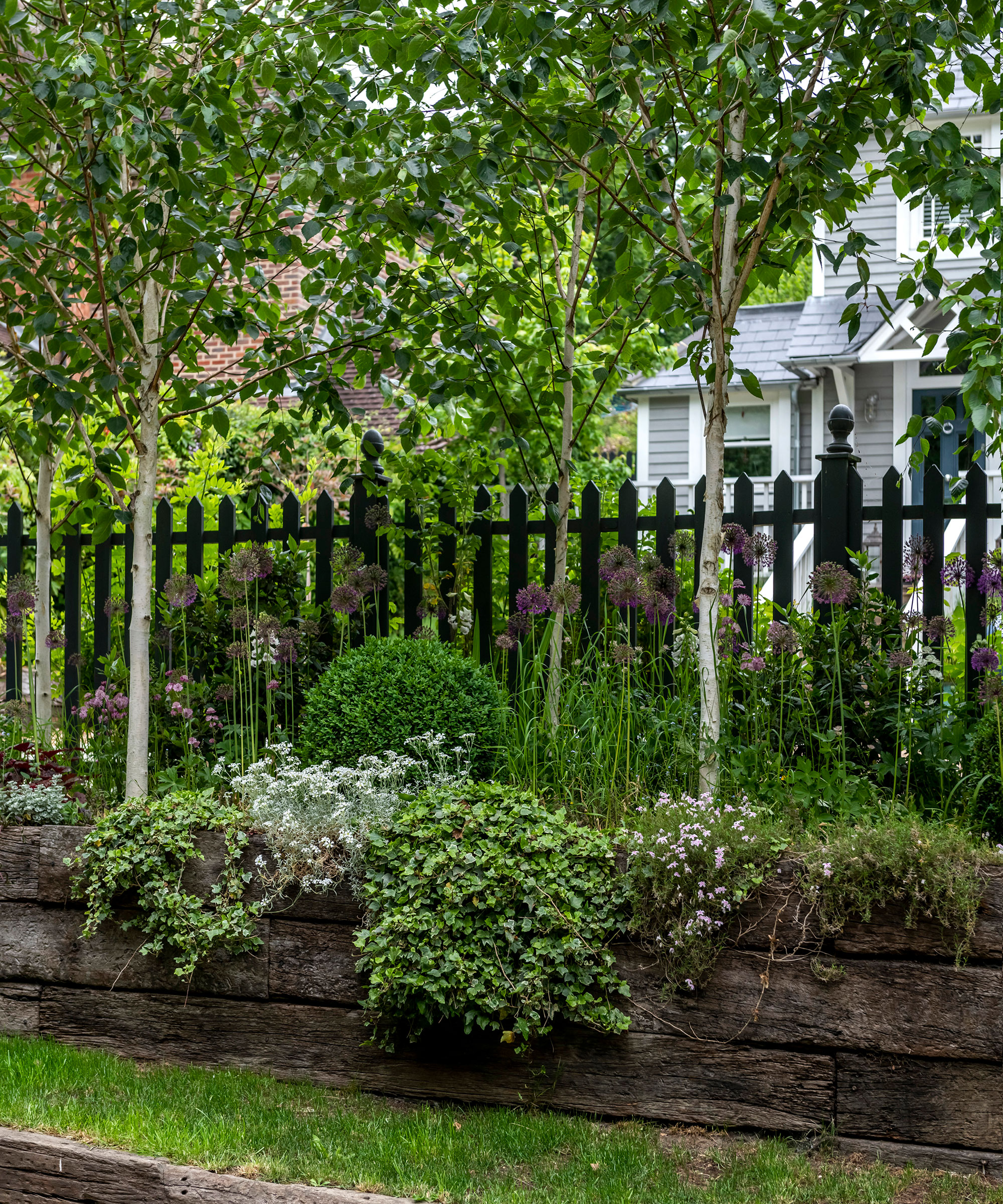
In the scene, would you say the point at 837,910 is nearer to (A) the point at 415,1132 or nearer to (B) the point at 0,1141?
(A) the point at 415,1132

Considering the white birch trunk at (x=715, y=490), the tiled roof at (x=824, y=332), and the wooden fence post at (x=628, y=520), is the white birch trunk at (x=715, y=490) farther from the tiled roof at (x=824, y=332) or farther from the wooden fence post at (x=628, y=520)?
the tiled roof at (x=824, y=332)

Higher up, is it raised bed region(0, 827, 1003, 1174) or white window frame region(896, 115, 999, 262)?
white window frame region(896, 115, 999, 262)

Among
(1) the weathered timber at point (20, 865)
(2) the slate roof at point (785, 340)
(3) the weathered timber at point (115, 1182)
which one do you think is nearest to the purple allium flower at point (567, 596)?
(1) the weathered timber at point (20, 865)

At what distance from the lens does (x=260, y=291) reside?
4.82m

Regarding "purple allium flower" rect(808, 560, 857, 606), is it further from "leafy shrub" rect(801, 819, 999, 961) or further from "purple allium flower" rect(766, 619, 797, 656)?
"leafy shrub" rect(801, 819, 999, 961)

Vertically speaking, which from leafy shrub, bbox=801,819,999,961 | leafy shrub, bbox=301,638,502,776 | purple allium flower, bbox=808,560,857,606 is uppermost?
purple allium flower, bbox=808,560,857,606

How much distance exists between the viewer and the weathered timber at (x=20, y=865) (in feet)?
12.9

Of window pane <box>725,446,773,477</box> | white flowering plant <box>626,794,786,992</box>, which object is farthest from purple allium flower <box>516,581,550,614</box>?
window pane <box>725,446,773,477</box>

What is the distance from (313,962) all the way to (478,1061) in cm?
62

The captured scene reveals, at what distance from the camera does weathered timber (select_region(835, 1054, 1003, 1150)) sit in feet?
9.34

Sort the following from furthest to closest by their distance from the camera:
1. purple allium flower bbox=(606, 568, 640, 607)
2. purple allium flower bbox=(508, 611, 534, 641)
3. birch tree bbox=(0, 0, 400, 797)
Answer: purple allium flower bbox=(508, 611, 534, 641)
purple allium flower bbox=(606, 568, 640, 607)
birch tree bbox=(0, 0, 400, 797)

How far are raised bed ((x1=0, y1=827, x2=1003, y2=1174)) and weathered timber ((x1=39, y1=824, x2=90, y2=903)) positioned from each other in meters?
0.33

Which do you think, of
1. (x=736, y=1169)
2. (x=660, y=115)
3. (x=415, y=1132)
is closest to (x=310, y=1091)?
(x=415, y=1132)

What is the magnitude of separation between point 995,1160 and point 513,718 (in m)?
2.28
